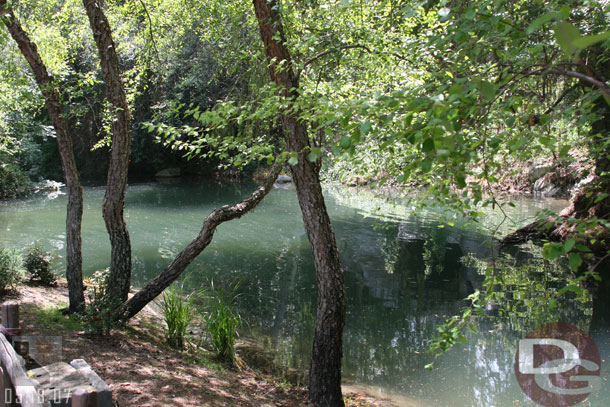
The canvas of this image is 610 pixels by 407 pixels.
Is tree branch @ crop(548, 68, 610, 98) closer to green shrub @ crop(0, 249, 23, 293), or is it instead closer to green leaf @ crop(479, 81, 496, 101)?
green leaf @ crop(479, 81, 496, 101)

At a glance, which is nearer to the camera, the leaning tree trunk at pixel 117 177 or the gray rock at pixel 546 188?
the leaning tree trunk at pixel 117 177

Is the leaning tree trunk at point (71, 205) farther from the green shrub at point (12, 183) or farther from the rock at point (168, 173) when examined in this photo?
the rock at point (168, 173)

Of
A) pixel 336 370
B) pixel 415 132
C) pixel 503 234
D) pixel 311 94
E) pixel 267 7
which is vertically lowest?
pixel 336 370

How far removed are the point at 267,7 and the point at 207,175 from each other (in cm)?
2590

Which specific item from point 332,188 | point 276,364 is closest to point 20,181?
point 332,188

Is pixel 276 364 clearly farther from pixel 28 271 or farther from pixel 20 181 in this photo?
pixel 20 181

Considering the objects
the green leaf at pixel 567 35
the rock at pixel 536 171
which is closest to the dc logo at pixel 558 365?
the green leaf at pixel 567 35

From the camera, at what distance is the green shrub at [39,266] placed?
7258mm

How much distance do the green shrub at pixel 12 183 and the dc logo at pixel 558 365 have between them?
62.8ft

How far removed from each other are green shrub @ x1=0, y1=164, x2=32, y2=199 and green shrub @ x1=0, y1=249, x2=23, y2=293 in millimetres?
14327

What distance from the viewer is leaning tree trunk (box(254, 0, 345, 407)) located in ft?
15.3

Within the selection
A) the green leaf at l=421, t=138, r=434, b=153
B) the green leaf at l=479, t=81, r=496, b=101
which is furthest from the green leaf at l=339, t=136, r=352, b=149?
the green leaf at l=479, t=81, r=496, b=101

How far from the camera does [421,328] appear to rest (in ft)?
24.3

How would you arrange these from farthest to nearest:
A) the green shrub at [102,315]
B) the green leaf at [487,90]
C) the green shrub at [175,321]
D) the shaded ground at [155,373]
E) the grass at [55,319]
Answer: the green shrub at [175,321], the grass at [55,319], the green shrub at [102,315], the shaded ground at [155,373], the green leaf at [487,90]
